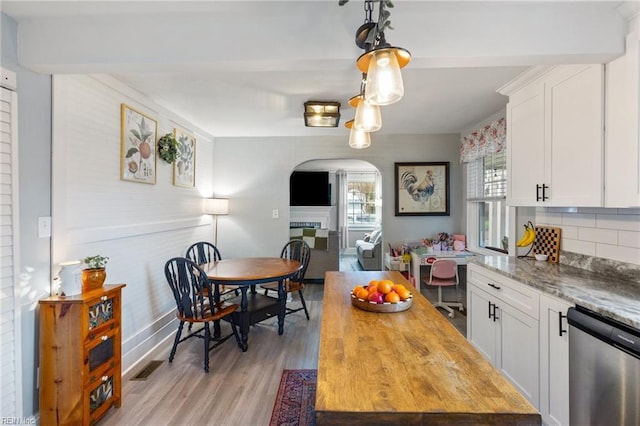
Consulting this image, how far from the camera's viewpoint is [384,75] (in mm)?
1075

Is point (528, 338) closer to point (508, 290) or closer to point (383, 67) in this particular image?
point (508, 290)

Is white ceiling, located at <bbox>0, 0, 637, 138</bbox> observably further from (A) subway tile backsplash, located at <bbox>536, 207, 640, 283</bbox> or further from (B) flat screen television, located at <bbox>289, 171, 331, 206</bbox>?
(B) flat screen television, located at <bbox>289, 171, 331, 206</bbox>

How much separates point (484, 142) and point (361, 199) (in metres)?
5.22

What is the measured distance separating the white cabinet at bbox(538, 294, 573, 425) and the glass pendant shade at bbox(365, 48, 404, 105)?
149 centimetres

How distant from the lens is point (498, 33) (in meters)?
1.56

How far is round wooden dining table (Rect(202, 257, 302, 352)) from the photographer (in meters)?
2.66

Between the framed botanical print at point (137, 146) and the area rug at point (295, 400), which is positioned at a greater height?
the framed botanical print at point (137, 146)

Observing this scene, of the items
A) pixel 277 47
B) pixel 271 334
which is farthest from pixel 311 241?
pixel 277 47

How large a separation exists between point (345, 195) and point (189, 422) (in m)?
7.04

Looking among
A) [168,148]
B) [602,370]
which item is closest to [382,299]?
[602,370]

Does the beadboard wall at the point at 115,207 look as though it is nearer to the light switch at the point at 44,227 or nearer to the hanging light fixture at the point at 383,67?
the light switch at the point at 44,227

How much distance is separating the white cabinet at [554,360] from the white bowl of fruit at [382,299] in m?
0.82

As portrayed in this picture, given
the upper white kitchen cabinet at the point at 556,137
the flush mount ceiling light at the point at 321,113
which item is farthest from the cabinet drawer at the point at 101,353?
the upper white kitchen cabinet at the point at 556,137

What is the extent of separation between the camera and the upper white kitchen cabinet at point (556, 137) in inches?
70.9
